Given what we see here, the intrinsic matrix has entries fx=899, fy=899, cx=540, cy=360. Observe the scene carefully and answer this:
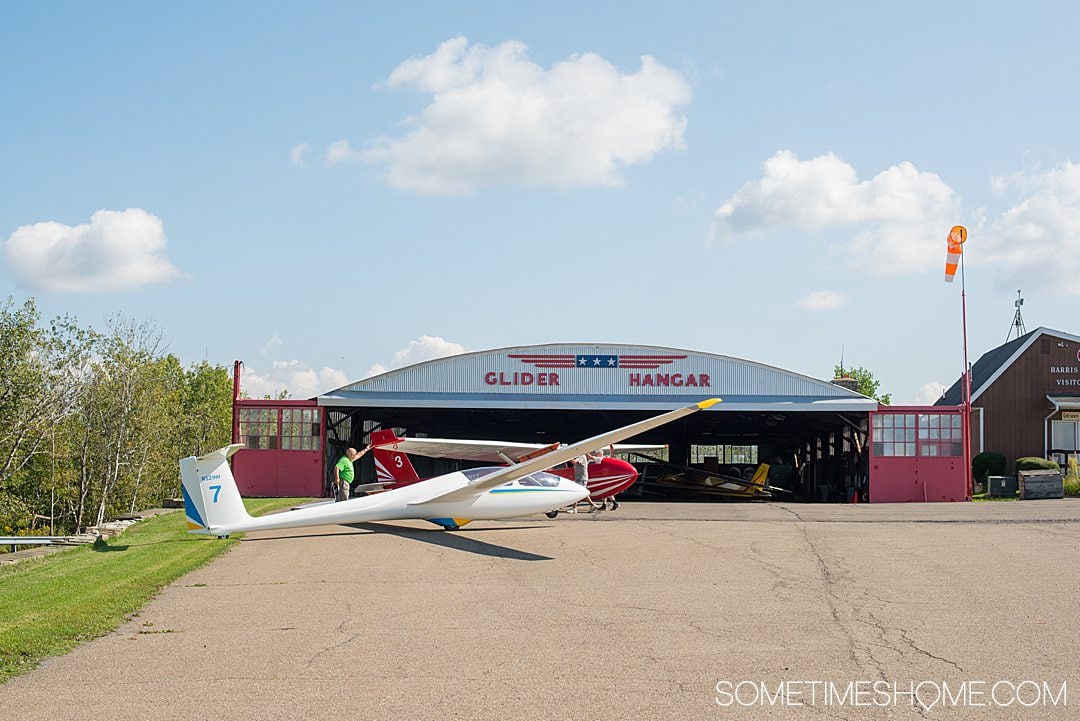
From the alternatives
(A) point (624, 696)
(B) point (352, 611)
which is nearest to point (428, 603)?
(B) point (352, 611)

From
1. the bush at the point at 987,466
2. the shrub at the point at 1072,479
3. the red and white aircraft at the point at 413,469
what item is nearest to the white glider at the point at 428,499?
the red and white aircraft at the point at 413,469

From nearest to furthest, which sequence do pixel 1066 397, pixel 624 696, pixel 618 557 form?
pixel 624 696 → pixel 618 557 → pixel 1066 397

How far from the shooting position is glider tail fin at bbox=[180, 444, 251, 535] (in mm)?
14805

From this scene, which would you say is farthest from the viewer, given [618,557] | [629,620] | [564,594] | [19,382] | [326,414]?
[326,414]

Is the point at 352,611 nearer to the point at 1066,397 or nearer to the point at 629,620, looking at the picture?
the point at 629,620

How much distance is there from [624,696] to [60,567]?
1200 centimetres

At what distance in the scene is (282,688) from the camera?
6.63m

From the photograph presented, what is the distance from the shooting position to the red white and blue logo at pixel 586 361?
32.3 m

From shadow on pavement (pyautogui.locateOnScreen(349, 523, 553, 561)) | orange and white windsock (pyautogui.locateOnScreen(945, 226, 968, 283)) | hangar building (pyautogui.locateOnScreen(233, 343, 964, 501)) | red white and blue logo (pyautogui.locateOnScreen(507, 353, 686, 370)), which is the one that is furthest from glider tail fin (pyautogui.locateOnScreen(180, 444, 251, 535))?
orange and white windsock (pyautogui.locateOnScreen(945, 226, 968, 283))

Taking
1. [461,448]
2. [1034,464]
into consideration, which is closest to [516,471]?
[461,448]

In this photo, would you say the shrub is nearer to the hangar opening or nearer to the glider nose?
the hangar opening
